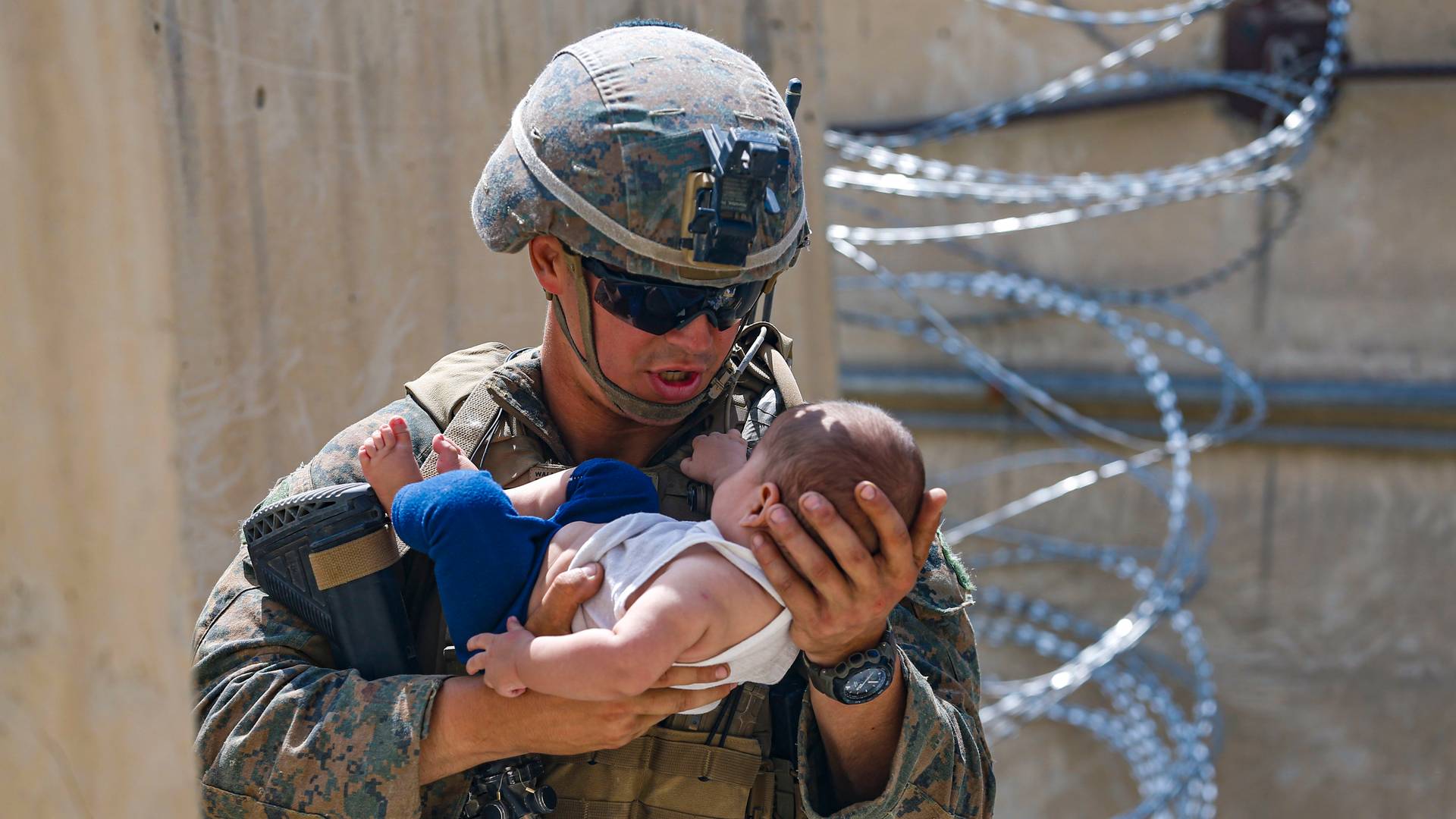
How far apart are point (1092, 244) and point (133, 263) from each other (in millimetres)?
7019

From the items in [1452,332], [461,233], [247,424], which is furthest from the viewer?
[1452,332]

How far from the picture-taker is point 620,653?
1.61 m

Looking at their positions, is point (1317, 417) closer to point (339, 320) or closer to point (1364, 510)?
point (1364, 510)

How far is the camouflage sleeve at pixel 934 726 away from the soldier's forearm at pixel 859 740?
2cm

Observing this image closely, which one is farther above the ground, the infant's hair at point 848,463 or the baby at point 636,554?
the infant's hair at point 848,463

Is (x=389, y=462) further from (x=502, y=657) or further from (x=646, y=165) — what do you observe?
(x=646, y=165)

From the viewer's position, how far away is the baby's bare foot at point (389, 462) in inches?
73.5

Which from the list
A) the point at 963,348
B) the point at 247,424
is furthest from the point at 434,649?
the point at 963,348

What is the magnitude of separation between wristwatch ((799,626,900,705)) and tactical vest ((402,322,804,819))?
0.24m

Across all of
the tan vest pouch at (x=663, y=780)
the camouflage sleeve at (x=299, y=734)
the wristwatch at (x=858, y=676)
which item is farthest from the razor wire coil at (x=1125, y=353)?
the camouflage sleeve at (x=299, y=734)

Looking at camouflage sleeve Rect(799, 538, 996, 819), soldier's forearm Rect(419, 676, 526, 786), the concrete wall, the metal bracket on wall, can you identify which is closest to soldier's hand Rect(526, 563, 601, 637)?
soldier's forearm Rect(419, 676, 526, 786)

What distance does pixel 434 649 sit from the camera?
77.2 inches

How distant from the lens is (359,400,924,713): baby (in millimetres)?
1635

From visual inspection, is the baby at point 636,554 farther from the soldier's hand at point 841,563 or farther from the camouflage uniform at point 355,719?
the camouflage uniform at point 355,719
